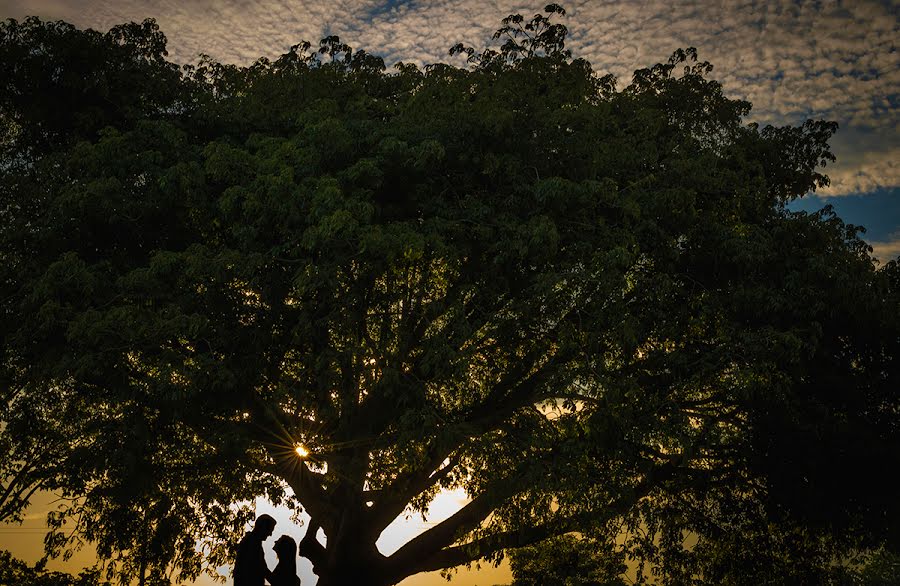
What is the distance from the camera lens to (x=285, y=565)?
7.91m

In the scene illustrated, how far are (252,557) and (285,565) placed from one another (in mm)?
599

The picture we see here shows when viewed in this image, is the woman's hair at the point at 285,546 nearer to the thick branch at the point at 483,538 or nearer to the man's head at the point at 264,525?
the man's head at the point at 264,525

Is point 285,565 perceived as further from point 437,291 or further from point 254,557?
point 437,291

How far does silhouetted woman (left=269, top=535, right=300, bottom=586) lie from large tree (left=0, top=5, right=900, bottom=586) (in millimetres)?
1964

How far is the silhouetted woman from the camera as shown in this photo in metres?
7.80

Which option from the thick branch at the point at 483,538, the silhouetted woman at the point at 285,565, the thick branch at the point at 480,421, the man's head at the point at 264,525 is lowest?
the silhouetted woman at the point at 285,565

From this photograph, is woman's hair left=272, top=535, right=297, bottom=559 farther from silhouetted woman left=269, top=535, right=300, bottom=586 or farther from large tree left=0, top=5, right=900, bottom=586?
large tree left=0, top=5, right=900, bottom=586

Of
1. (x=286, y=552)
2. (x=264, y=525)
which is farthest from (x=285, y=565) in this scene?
(x=264, y=525)

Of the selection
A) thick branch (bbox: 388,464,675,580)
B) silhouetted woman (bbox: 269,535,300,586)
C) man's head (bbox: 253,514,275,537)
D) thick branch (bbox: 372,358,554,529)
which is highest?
thick branch (bbox: 372,358,554,529)

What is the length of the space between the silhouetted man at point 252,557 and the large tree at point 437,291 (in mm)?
2173

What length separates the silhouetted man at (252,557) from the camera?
7.41m

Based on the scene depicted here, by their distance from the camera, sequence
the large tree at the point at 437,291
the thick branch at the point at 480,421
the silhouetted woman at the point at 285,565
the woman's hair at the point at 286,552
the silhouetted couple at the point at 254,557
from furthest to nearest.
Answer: the thick branch at the point at 480,421, the large tree at the point at 437,291, the woman's hair at the point at 286,552, the silhouetted woman at the point at 285,565, the silhouetted couple at the point at 254,557

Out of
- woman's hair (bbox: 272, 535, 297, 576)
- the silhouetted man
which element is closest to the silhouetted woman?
woman's hair (bbox: 272, 535, 297, 576)

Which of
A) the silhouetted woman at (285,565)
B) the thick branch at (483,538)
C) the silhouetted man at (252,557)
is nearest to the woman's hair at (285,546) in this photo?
the silhouetted woman at (285,565)
